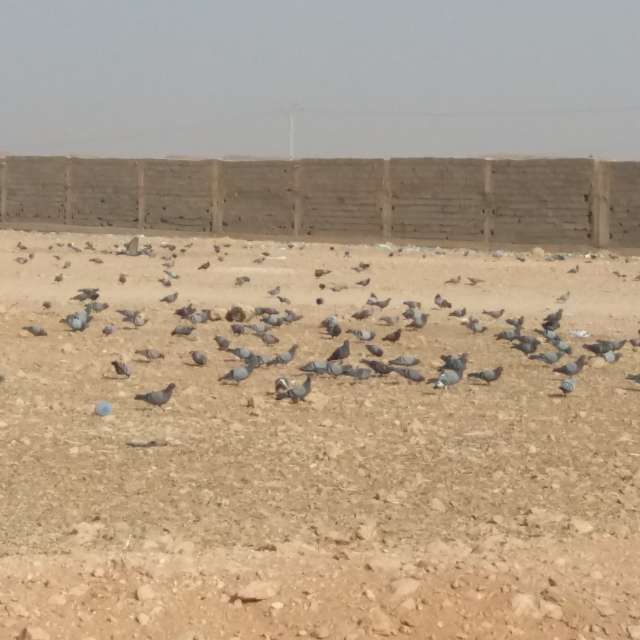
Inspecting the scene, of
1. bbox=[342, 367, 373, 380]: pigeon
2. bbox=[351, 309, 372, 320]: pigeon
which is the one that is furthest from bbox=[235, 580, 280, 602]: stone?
bbox=[351, 309, 372, 320]: pigeon

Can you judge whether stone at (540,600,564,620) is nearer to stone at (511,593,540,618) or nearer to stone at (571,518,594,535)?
stone at (511,593,540,618)

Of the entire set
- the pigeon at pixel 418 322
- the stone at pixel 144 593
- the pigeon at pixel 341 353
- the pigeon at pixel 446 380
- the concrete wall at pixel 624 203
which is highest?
the concrete wall at pixel 624 203

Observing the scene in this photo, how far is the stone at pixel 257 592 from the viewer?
380 centimetres

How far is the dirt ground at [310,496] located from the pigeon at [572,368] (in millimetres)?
173

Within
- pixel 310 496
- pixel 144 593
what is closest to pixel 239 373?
pixel 310 496

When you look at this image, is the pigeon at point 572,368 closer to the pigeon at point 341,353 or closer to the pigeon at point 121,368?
the pigeon at point 341,353

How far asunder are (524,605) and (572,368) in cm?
411

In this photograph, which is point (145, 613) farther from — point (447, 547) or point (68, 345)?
point (68, 345)

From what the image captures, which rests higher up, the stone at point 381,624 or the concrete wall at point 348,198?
the concrete wall at point 348,198

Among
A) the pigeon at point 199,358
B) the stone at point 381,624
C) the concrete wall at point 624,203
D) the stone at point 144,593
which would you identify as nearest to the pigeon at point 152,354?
the pigeon at point 199,358

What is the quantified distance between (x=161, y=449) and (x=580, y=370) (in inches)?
118

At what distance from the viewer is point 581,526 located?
4637 mm

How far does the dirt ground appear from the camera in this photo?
148 inches

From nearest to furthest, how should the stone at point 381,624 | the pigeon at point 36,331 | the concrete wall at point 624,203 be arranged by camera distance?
the stone at point 381,624 < the pigeon at point 36,331 < the concrete wall at point 624,203
